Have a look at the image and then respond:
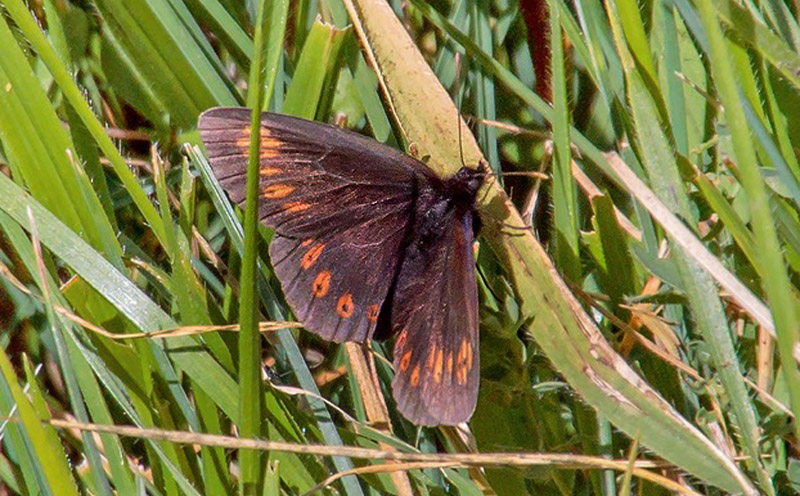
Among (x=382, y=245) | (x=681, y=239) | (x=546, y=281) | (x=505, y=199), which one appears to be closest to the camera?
(x=681, y=239)

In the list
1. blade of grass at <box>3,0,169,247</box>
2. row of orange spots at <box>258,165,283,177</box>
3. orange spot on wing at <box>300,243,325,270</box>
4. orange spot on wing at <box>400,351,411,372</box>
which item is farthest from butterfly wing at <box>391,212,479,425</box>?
blade of grass at <box>3,0,169,247</box>

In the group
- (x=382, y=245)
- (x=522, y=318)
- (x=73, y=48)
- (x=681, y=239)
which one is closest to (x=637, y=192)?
(x=681, y=239)

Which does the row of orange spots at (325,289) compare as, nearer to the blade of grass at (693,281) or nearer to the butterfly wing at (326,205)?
the butterfly wing at (326,205)

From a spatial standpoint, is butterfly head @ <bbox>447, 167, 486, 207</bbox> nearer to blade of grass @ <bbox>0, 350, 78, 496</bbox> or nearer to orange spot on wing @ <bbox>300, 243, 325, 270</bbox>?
orange spot on wing @ <bbox>300, 243, 325, 270</bbox>

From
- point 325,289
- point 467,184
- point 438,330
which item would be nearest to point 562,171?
point 467,184

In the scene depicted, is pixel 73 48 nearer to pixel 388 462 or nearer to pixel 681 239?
pixel 388 462

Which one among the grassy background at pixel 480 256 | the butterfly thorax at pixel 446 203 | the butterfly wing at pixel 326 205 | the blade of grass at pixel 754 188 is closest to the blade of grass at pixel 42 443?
the grassy background at pixel 480 256
